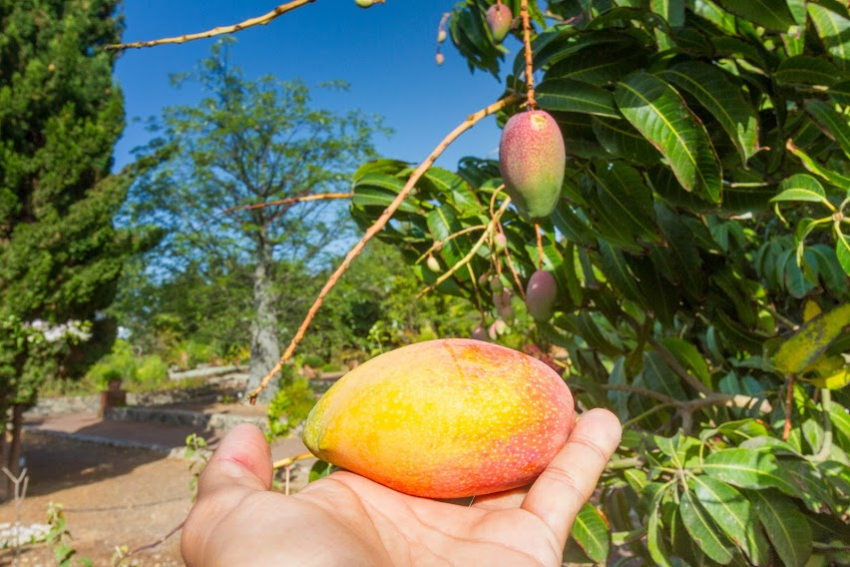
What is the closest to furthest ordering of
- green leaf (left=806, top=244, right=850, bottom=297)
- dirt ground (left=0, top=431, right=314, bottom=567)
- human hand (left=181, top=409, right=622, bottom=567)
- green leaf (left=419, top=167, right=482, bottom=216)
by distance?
human hand (left=181, top=409, right=622, bottom=567) → green leaf (left=806, top=244, right=850, bottom=297) → green leaf (left=419, top=167, right=482, bottom=216) → dirt ground (left=0, top=431, right=314, bottom=567)

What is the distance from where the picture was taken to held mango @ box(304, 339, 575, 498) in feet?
2.70

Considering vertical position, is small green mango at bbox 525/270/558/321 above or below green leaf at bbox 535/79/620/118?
below

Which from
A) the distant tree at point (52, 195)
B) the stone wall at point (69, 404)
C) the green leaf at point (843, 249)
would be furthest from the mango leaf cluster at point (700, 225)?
the stone wall at point (69, 404)

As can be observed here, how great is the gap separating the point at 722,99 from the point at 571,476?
656 mm

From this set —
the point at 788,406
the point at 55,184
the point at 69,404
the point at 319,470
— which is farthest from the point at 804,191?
the point at 69,404

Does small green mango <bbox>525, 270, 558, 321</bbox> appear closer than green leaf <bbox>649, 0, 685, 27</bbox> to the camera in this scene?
No

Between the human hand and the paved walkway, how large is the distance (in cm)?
614

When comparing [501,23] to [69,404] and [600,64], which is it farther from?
[69,404]

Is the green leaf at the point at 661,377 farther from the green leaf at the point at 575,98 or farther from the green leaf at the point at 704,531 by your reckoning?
the green leaf at the point at 575,98

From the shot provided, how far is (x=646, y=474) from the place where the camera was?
123 cm

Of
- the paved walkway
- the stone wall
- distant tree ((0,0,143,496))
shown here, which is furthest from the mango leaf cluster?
the stone wall

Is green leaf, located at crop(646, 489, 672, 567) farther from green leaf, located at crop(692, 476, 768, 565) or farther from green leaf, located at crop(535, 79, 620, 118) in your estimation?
green leaf, located at crop(535, 79, 620, 118)

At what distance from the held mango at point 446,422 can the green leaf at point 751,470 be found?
0.93 feet

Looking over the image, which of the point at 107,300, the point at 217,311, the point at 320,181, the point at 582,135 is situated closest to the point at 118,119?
the point at 107,300
